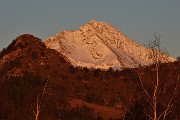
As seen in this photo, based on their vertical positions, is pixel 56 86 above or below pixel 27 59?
below

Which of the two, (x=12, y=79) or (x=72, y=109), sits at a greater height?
(x=12, y=79)

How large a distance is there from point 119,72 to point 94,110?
170ft

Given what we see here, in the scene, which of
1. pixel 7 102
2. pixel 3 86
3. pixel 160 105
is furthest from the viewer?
pixel 3 86

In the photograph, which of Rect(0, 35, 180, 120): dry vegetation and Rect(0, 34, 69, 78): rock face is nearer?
Rect(0, 35, 180, 120): dry vegetation

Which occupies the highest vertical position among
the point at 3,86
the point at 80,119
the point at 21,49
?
the point at 21,49

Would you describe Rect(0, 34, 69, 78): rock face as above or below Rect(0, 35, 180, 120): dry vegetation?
above

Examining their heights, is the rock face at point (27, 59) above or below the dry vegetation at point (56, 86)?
above

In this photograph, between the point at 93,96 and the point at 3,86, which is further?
the point at 93,96

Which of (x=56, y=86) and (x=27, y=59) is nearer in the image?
(x=56, y=86)

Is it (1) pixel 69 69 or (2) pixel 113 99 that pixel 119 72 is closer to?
(1) pixel 69 69

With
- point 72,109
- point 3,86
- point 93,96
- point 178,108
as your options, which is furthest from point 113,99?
point 178,108

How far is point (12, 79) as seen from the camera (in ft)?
504

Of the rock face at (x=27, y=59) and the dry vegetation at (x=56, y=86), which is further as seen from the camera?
the rock face at (x=27, y=59)

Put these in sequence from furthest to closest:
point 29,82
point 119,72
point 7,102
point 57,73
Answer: point 119,72 < point 57,73 < point 29,82 < point 7,102
